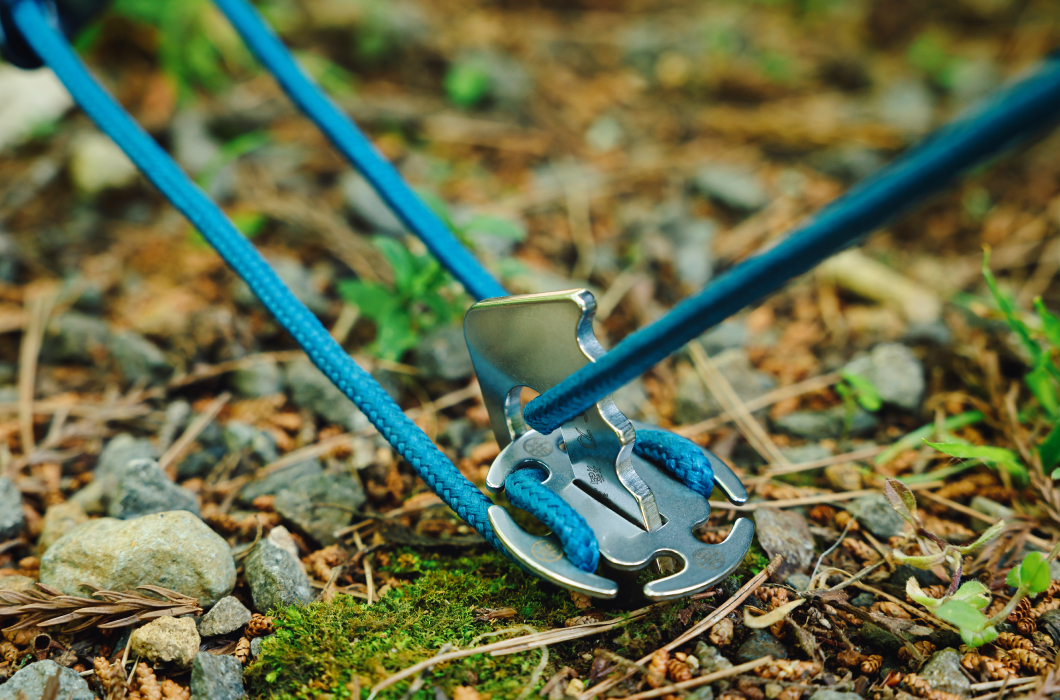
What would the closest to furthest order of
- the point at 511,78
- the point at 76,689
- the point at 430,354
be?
the point at 76,689, the point at 430,354, the point at 511,78

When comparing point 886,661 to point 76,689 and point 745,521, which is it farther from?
point 76,689

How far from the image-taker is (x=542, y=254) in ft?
8.09

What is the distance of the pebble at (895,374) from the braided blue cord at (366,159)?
1.00 metres

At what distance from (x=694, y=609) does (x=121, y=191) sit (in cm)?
245

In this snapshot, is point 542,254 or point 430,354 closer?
point 430,354

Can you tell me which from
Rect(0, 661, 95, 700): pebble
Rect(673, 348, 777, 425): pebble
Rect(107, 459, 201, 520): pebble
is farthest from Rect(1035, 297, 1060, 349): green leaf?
Rect(0, 661, 95, 700): pebble

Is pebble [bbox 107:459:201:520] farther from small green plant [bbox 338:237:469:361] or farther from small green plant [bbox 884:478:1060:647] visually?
small green plant [bbox 884:478:1060:647]

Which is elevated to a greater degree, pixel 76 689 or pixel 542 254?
pixel 542 254

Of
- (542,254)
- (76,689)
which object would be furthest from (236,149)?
(76,689)

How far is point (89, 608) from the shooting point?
3.99 feet

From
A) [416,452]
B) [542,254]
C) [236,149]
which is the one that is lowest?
[416,452]

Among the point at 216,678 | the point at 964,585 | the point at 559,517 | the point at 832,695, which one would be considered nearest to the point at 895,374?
the point at 964,585

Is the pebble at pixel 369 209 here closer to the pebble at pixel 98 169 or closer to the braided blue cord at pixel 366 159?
the braided blue cord at pixel 366 159

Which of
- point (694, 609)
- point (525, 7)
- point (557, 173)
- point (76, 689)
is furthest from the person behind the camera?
point (525, 7)
